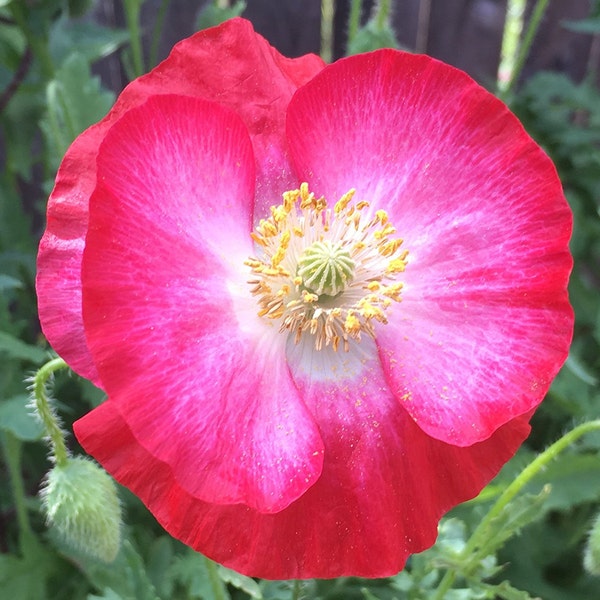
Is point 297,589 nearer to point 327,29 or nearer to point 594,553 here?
point 594,553

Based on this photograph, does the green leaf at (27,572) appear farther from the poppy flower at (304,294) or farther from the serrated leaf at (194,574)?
the poppy flower at (304,294)

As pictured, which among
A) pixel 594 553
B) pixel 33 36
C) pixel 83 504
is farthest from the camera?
pixel 33 36

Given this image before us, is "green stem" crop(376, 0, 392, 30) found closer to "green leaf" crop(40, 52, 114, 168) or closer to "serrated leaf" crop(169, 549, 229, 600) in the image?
"green leaf" crop(40, 52, 114, 168)

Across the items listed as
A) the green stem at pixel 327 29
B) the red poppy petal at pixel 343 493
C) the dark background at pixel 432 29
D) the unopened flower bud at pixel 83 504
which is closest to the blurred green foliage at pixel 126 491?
the unopened flower bud at pixel 83 504

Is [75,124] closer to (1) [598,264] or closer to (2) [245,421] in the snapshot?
(2) [245,421]

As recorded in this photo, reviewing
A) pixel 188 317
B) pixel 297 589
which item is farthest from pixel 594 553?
pixel 188 317

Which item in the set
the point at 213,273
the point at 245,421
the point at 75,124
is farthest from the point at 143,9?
the point at 245,421

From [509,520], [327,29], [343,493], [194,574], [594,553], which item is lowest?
[194,574]

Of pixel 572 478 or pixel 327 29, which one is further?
pixel 327 29
